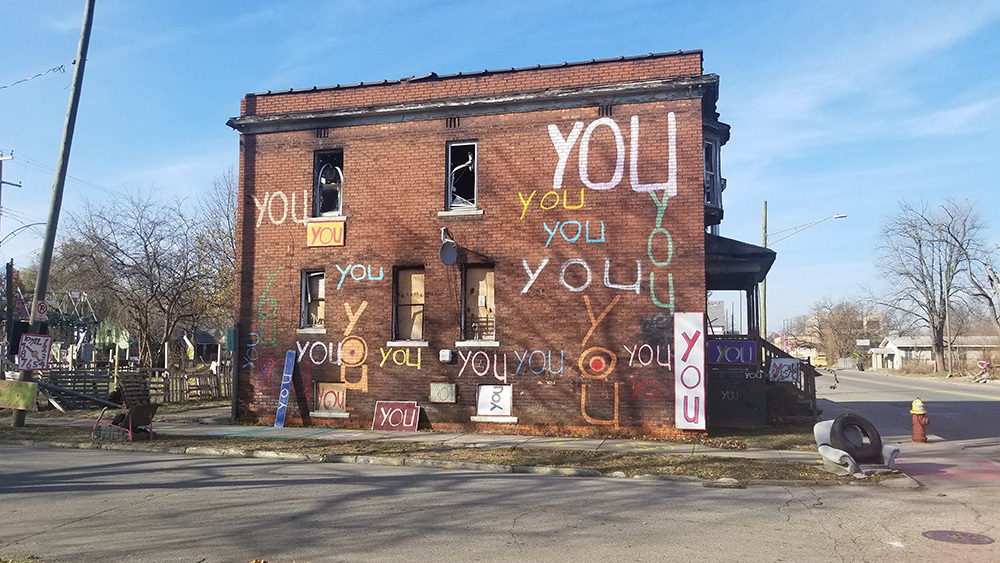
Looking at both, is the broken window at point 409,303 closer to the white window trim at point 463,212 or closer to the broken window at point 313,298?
the white window trim at point 463,212

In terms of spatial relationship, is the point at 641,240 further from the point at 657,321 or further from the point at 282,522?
the point at 282,522

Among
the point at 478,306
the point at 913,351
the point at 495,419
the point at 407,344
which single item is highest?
the point at 478,306

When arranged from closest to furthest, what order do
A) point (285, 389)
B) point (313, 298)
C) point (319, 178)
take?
point (285, 389), point (313, 298), point (319, 178)

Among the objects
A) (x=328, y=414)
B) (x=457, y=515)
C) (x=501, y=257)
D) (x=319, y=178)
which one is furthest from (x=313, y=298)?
(x=457, y=515)

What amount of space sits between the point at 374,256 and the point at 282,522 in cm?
940

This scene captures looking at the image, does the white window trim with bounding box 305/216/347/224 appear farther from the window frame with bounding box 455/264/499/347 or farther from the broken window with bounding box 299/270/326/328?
the window frame with bounding box 455/264/499/347

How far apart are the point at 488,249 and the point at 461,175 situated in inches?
77.5

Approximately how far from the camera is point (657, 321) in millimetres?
14445

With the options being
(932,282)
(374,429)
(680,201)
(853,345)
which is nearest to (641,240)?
(680,201)

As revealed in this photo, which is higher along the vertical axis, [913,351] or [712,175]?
[712,175]

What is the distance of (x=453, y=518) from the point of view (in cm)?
751

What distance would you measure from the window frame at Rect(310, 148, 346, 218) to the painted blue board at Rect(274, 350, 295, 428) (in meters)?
3.34

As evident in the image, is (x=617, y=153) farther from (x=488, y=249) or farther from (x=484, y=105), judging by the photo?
(x=488, y=249)

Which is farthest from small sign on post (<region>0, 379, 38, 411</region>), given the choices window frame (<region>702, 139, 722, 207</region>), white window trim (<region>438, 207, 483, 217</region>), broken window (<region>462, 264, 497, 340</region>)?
window frame (<region>702, 139, 722, 207</region>)
